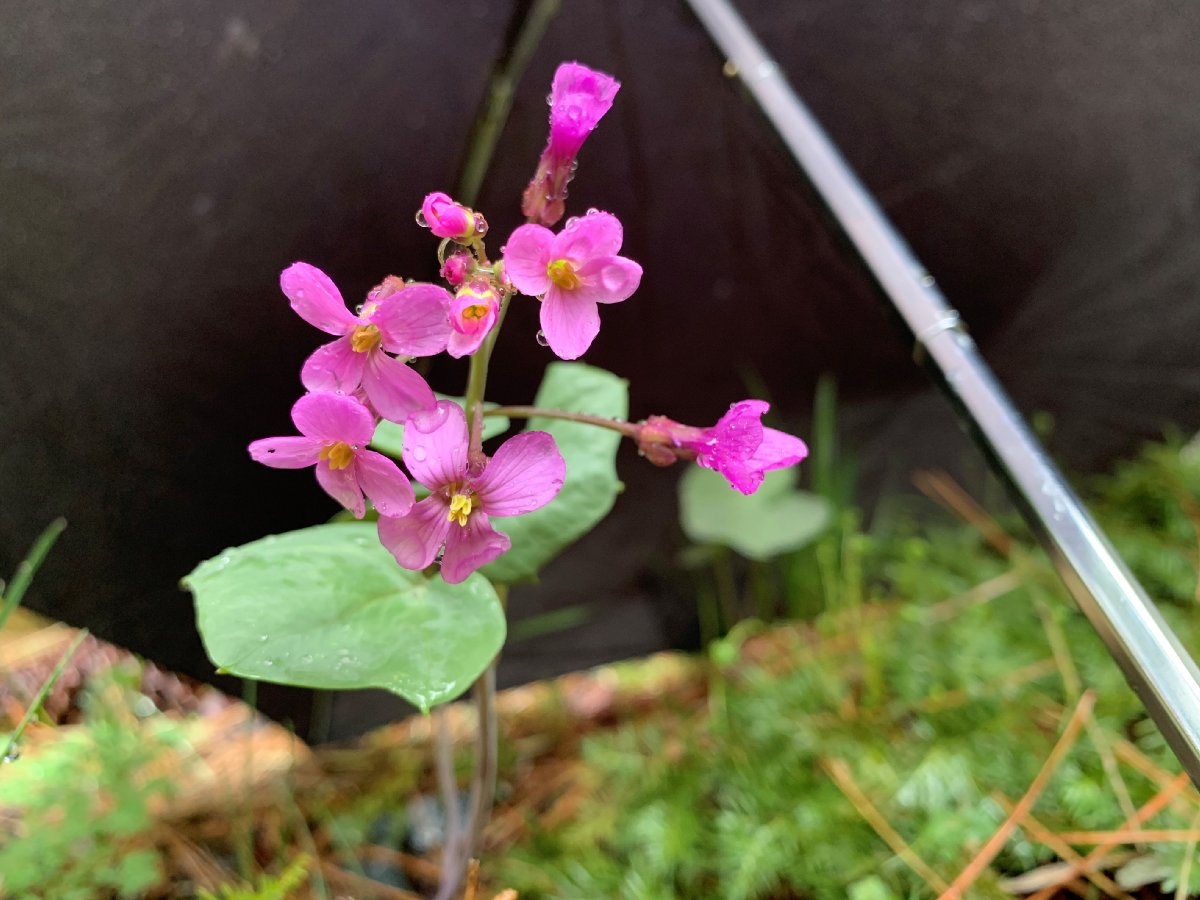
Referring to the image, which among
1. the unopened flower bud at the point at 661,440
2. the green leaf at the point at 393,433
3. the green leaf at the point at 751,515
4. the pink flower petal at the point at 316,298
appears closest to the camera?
the pink flower petal at the point at 316,298

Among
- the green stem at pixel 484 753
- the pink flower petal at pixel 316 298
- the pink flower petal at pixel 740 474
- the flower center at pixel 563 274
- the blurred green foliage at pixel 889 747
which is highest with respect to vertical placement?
the pink flower petal at pixel 316 298

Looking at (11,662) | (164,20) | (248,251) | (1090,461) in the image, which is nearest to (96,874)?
(11,662)

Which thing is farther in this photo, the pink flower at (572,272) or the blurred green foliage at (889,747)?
the blurred green foliage at (889,747)

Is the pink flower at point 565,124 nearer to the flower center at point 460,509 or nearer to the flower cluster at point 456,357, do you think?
the flower cluster at point 456,357

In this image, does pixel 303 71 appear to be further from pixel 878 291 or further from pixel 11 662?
pixel 11 662

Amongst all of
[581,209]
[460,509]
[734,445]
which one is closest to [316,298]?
[460,509]

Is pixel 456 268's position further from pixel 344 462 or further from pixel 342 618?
pixel 342 618

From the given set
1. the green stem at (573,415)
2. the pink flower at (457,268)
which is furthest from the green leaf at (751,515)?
the pink flower at (457,268)
